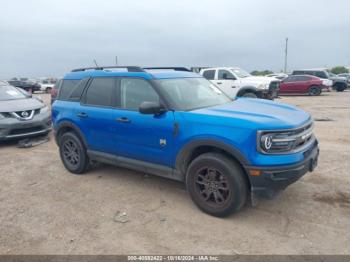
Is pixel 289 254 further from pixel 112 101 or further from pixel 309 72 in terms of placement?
pixel 309 72

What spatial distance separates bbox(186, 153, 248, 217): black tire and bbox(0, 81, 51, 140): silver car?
5.40 m

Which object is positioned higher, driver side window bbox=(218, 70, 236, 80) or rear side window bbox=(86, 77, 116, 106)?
driver side window bbox=(218, 70, 236, 80)

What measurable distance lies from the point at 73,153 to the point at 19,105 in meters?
3.44

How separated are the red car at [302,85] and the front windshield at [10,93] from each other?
1731 centimetres

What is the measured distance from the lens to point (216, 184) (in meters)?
3.66

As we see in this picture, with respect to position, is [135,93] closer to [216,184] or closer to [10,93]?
[216,184]

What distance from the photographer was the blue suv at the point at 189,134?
3338mm

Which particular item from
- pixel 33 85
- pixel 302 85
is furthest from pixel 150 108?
pixel 33 85

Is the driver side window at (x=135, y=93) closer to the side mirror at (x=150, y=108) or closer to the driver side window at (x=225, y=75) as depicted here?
the side mirror at (x=150, y=108)

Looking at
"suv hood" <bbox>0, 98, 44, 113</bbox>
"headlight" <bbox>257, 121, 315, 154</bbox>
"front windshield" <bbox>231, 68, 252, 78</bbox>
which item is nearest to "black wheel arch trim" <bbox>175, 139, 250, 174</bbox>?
"headlight" <bbox>257, 121, 315, 154</bbox>

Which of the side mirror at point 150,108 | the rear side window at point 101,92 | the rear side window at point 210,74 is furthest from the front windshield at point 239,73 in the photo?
the side mirror at point 150,108

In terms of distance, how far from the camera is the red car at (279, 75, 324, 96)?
20.5m

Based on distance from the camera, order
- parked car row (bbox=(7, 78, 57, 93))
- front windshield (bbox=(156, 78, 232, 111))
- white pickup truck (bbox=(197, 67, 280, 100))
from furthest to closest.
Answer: parked car row (bbox=(7, 78, 57, 93)), white pickup truck (bbox=(197, 67, 280, 100)), front windshield (bbox=(156, 78, 232, 111))

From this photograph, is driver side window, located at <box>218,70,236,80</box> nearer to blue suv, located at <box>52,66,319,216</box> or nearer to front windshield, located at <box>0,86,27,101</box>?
front windshield, located at <box>0,86,27,101</box>
